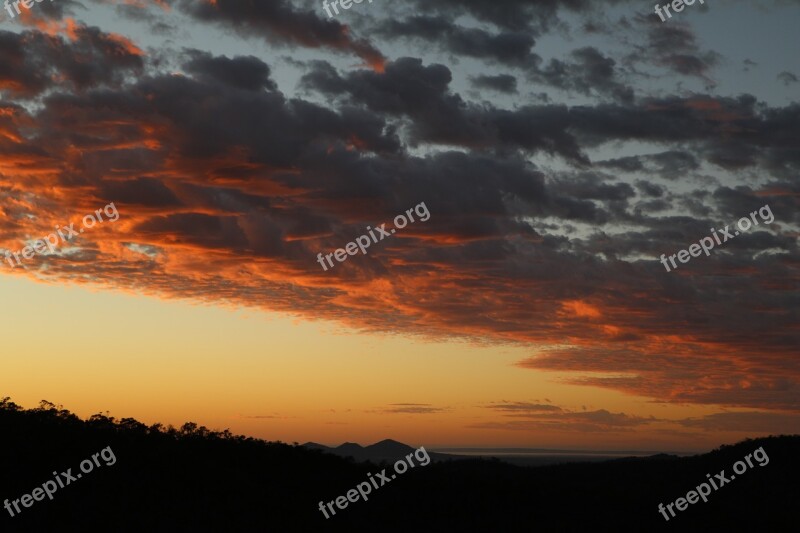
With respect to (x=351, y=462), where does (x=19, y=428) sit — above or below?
above

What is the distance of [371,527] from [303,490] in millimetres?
3834

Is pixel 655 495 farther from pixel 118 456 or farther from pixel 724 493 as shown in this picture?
pixel 118 456

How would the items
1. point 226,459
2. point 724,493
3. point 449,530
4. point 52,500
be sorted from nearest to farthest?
point 52,500 → point 449,530 → point 226,459 → point 724,493

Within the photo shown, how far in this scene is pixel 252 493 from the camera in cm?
3572

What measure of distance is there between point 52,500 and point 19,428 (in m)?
6.97

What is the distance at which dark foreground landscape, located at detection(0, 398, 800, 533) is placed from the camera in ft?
106

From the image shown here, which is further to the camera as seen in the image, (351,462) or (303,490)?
(351,462)

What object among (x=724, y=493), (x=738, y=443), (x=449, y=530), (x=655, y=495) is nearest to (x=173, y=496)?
(x=449, y=530)

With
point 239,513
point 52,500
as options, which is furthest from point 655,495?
point 52,500

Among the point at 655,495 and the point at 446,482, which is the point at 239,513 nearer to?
the point at 446,482

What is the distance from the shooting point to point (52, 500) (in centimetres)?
3183

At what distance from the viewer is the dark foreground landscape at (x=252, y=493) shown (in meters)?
32.2

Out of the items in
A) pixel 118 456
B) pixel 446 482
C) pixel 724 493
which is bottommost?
pixel 724 493

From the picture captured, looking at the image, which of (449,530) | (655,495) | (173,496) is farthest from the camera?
(655,495)
